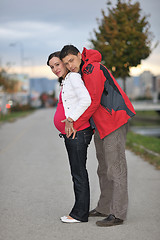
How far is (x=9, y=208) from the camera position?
5.49 metres

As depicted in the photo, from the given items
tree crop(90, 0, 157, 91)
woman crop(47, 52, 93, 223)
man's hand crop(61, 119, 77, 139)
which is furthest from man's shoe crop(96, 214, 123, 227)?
tree crop(90, 0, 157, 91)

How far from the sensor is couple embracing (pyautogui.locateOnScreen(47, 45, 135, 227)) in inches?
171

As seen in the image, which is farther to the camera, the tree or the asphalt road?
the tree

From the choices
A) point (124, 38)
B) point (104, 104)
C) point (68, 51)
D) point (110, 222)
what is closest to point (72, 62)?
point (68, 51)

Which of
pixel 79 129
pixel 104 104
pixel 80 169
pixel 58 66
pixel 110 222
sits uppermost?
pixel 58 66

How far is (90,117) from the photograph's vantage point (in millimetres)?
4562

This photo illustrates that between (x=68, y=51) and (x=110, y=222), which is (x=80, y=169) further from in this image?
(x=68, y=51)

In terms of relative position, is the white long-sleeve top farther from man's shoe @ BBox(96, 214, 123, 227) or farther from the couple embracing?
man's shoe @ BBox(96, 214, 123, 227)

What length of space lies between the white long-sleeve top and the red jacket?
0.08 meters

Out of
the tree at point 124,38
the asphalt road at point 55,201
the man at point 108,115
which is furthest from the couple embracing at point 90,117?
the tree at point 124,38

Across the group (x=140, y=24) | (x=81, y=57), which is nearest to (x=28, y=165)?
(x=81, y=57)

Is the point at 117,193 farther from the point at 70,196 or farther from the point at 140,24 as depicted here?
the point at 140,24

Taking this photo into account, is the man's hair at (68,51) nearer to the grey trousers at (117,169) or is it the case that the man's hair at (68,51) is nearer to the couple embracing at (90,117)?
the couple embracing at (90,117)

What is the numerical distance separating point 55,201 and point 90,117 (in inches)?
70.6
